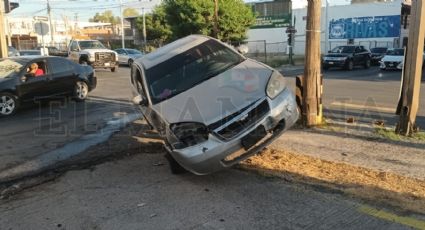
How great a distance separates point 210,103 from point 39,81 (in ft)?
25.5

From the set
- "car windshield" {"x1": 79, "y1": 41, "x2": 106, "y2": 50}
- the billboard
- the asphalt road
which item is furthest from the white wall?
the asphalt road

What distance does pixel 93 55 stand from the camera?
25969mm

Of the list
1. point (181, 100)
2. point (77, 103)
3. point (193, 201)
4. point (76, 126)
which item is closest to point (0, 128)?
point (76, 126)

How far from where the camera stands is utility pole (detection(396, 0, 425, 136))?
7.72 meters

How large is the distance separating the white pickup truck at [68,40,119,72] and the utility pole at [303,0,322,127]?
19215 millimetres

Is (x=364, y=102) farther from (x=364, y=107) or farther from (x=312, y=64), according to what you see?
(x=312, y=64)

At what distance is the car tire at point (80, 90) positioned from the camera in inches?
531

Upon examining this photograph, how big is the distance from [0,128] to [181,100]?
5.76 meters

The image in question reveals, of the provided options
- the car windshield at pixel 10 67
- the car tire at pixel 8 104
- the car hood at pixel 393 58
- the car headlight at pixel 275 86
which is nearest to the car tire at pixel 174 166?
the car headlight at pixel 275 86

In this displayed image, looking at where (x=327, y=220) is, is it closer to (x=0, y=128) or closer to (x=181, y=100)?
(x=181, y=100)

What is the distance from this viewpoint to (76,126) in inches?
389

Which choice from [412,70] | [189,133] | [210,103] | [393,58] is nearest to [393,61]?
[393,58]

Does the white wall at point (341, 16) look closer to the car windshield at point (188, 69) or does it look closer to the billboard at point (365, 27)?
the billboard at point (365, 27)

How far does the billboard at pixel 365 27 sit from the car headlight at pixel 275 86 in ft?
137
